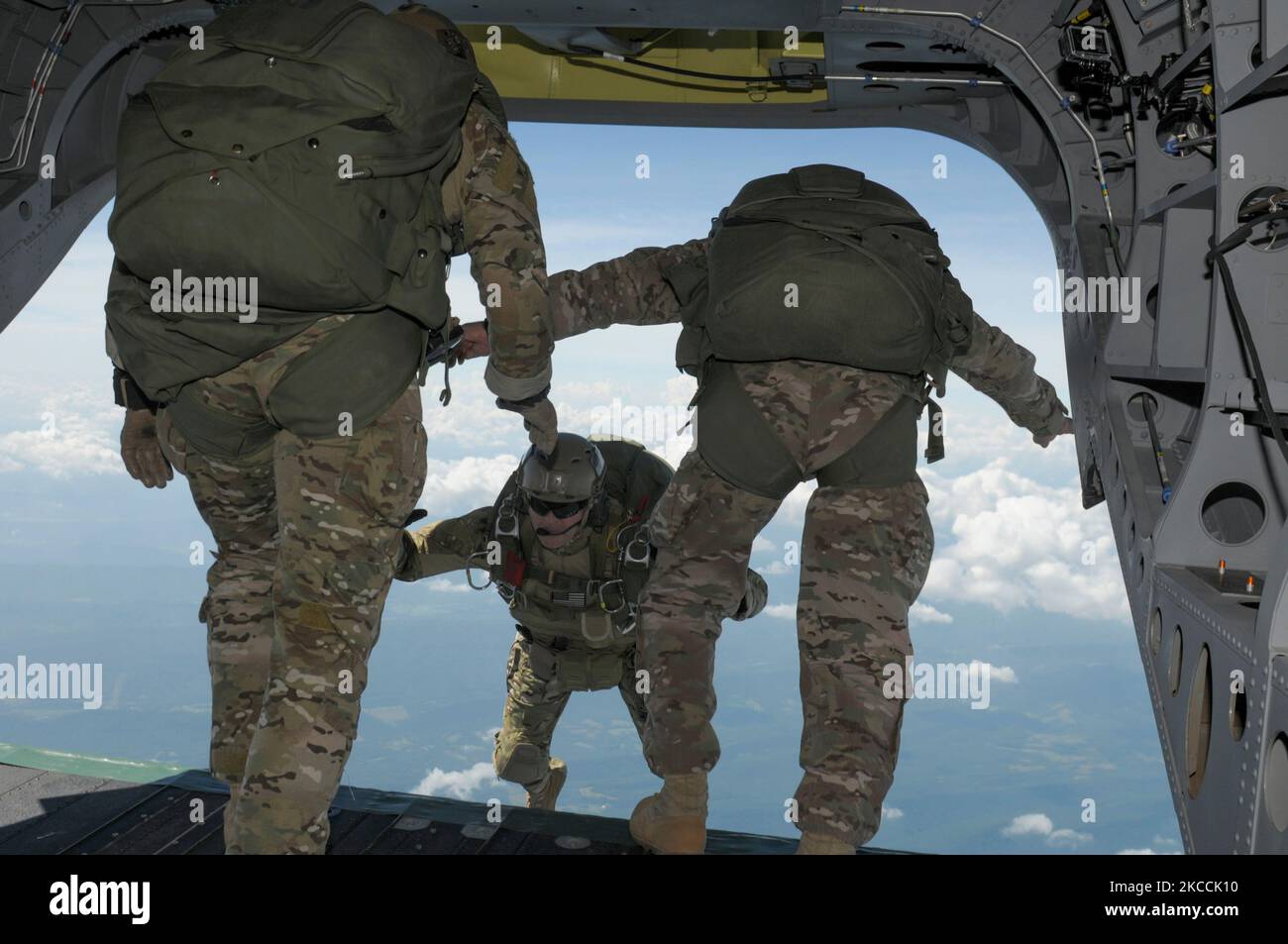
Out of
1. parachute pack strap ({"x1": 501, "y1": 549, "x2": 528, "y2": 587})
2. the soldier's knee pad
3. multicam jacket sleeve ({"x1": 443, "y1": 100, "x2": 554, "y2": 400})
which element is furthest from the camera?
the soldier's knee pad

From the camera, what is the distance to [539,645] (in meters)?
5.54

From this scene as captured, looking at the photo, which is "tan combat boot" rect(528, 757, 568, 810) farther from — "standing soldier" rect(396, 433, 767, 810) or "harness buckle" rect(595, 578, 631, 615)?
"harness buckle" rect(595, 578, 631, 615)

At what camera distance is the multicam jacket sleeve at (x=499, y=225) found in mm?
2332

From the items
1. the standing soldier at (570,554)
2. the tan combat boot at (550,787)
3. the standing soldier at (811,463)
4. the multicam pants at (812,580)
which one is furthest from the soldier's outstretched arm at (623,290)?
the tan combat boot at (550,787)

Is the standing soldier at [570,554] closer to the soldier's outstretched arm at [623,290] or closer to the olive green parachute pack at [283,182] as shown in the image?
the soldier's outstretched arm at [623,290]

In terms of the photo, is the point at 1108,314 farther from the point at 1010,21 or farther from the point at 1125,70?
the point at 1010,21

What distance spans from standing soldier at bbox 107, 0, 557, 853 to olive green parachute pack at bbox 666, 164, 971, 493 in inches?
23.3

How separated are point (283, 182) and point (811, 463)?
136 centimetres

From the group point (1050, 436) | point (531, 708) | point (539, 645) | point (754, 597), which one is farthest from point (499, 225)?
point (531, 708)

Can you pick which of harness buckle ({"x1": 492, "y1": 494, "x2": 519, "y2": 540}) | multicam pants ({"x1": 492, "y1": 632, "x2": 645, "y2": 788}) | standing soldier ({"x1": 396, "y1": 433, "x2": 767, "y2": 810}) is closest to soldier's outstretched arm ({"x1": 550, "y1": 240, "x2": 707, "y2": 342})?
standing soldier ({"x1": 396, "y1": 433, "x2": 767, "y2": 810})

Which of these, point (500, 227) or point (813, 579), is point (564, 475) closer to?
point (813, 579)

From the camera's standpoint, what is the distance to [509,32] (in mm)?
5078

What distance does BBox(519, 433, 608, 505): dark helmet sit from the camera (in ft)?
15.2

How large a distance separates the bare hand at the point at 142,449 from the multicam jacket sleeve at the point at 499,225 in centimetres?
87
